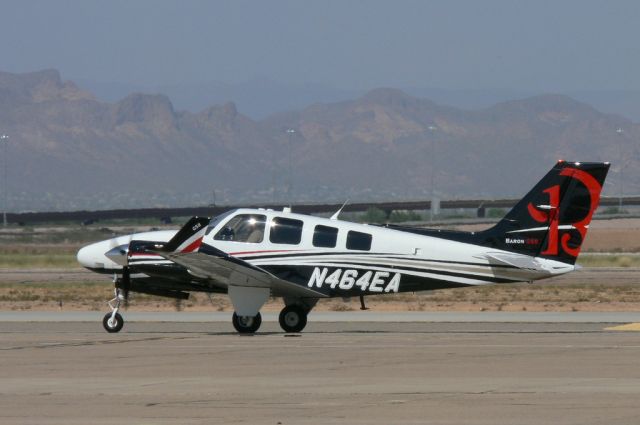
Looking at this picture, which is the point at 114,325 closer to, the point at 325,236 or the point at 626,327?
the point at 325,236

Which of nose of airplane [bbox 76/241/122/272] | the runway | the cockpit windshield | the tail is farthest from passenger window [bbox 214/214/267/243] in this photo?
the tail

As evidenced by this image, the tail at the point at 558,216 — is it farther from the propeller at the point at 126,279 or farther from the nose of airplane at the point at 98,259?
the nose of airplane at the point at 98,259

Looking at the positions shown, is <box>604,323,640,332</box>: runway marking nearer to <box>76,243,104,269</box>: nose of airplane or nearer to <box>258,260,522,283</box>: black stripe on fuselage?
<box>258,260,522,283</box>: black stripe on fuselage

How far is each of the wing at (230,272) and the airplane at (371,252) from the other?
25 mm

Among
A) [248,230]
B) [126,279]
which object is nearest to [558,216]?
[248,230]

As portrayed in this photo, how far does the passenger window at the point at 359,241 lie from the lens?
25.8 m

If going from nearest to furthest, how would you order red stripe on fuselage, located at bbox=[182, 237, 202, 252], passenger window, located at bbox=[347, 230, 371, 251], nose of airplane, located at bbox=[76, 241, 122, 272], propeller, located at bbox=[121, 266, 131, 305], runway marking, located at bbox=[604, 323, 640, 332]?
red stripe on fuselage, located at bbox=[182, 237, 202, 252] → passenger window, located at bbox=[347, 230, 371, 251] → propeller, located at bbox=[121, 266, 131, 305] → nose of airplane, located at bbox=[76, 241, 122, 272] → runway marking, located at bbox=[604, 323, 640, 332]

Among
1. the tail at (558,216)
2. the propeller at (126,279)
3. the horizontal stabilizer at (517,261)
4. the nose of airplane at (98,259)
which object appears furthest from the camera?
the nose of airplane at (98,259)

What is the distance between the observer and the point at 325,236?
2589cm

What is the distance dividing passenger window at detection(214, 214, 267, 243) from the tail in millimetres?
4185

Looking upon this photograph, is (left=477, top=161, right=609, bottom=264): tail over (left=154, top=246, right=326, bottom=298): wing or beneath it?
over

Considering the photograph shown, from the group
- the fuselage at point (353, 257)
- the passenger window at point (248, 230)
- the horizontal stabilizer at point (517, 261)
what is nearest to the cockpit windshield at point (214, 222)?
the fuselage at point (353, 257)

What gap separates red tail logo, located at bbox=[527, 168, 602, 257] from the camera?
84.3 feet

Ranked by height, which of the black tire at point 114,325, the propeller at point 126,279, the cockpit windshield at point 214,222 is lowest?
the black tire at point 114,325
